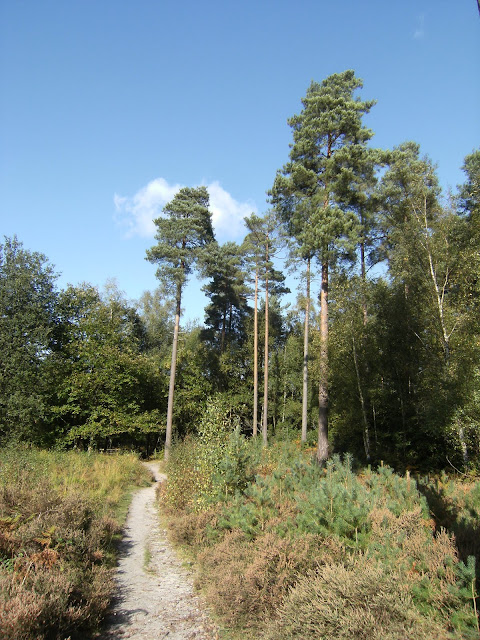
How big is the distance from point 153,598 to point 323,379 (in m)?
10.0

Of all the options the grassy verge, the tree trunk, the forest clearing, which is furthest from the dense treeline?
the grassy verge

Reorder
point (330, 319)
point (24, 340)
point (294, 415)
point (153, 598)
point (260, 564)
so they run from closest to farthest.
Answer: point (260, 564) → point (153, 598) → point (330, 319) → point (24, 340) → point (294, 415)

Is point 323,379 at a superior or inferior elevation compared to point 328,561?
superior

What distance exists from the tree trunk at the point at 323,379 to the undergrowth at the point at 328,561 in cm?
617

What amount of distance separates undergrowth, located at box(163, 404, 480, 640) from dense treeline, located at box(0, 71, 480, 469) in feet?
23.2

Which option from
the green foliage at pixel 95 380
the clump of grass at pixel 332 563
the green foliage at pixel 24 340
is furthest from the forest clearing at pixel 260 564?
the green foliage at pixel 95 380

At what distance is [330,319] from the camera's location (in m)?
16.7

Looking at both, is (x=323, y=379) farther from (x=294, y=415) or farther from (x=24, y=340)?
(x=294, y=415)

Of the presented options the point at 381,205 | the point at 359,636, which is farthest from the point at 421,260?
the point at 359,636

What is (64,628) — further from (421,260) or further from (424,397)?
(421,260)

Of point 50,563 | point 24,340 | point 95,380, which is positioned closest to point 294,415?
point 95,380

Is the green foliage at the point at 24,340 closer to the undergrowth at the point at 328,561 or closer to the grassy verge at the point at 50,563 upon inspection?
the grassy verge at the point at 50,563

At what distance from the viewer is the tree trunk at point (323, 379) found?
43.9 ft

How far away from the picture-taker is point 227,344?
34.1 m
